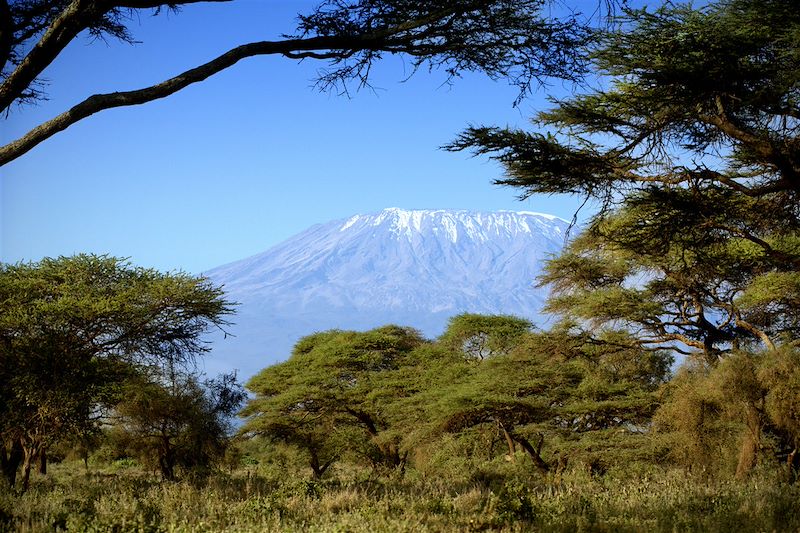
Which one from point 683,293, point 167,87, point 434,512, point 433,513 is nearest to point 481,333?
point 683,293

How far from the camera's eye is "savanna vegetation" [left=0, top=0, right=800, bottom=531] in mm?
8570

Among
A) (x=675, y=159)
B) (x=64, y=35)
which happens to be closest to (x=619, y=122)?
(x=675, y=159)

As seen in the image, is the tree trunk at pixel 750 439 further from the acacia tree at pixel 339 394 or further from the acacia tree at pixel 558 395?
the acacia tree at pixel 339 394

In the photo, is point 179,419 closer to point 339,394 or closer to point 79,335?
point 339,394

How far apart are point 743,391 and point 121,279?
15.3m

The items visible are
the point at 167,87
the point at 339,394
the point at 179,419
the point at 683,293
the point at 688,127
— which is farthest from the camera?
the point at 339,394

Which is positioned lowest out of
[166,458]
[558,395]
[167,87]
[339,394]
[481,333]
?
[166,458]

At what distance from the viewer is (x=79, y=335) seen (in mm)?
17453

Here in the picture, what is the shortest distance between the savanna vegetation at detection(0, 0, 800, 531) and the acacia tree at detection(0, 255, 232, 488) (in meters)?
0.06

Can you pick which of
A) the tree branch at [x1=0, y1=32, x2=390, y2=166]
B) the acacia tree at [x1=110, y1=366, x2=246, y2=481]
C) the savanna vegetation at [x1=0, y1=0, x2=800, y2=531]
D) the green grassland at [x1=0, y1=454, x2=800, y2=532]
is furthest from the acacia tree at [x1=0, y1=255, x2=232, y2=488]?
the tree branch at [x1=0, y1=32, x2=390, y2=166]

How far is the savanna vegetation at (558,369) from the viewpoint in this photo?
28.1ft

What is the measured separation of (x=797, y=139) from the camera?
33.4ft

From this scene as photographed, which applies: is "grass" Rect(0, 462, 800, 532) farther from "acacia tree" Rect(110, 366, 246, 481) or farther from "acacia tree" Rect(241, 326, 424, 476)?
"acacia tree" Rect(241, 326, 424, 476)

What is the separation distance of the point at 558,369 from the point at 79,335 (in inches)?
561
